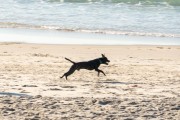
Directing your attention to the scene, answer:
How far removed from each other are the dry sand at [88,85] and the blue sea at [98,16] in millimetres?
5276

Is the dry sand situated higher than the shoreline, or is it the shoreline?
the shoreline

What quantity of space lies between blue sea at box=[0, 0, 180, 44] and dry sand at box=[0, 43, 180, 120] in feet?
17.3

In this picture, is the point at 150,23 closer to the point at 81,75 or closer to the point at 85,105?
the point at 81,75

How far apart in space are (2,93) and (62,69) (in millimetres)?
3460

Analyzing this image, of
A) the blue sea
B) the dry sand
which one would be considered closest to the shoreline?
the blue sea

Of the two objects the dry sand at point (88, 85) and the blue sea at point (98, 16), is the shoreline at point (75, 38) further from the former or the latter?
the dry sand at point (88, 85)

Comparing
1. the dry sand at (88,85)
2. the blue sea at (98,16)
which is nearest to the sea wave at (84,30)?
the blue sea at (98,16)

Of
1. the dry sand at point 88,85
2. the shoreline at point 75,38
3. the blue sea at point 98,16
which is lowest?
the dry sand at point 88,85

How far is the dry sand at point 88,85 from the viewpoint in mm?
8215

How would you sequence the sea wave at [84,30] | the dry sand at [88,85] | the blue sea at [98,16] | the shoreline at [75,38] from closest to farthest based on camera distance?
1. the dry sand at [88,85]
2. the shoreline at [75,38]
3. the sea wave at [84,30]
4. the blue sea at [98,16]

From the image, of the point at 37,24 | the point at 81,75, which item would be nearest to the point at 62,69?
the point at 81,75

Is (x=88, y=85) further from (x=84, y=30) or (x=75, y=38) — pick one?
(x=84, y=30)

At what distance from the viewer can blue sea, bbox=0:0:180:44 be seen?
22.1 meters

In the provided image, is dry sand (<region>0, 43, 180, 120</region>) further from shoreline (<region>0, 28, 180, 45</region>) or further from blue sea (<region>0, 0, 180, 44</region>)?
blue sea (<region>0, 0, 180, 44</region>)
